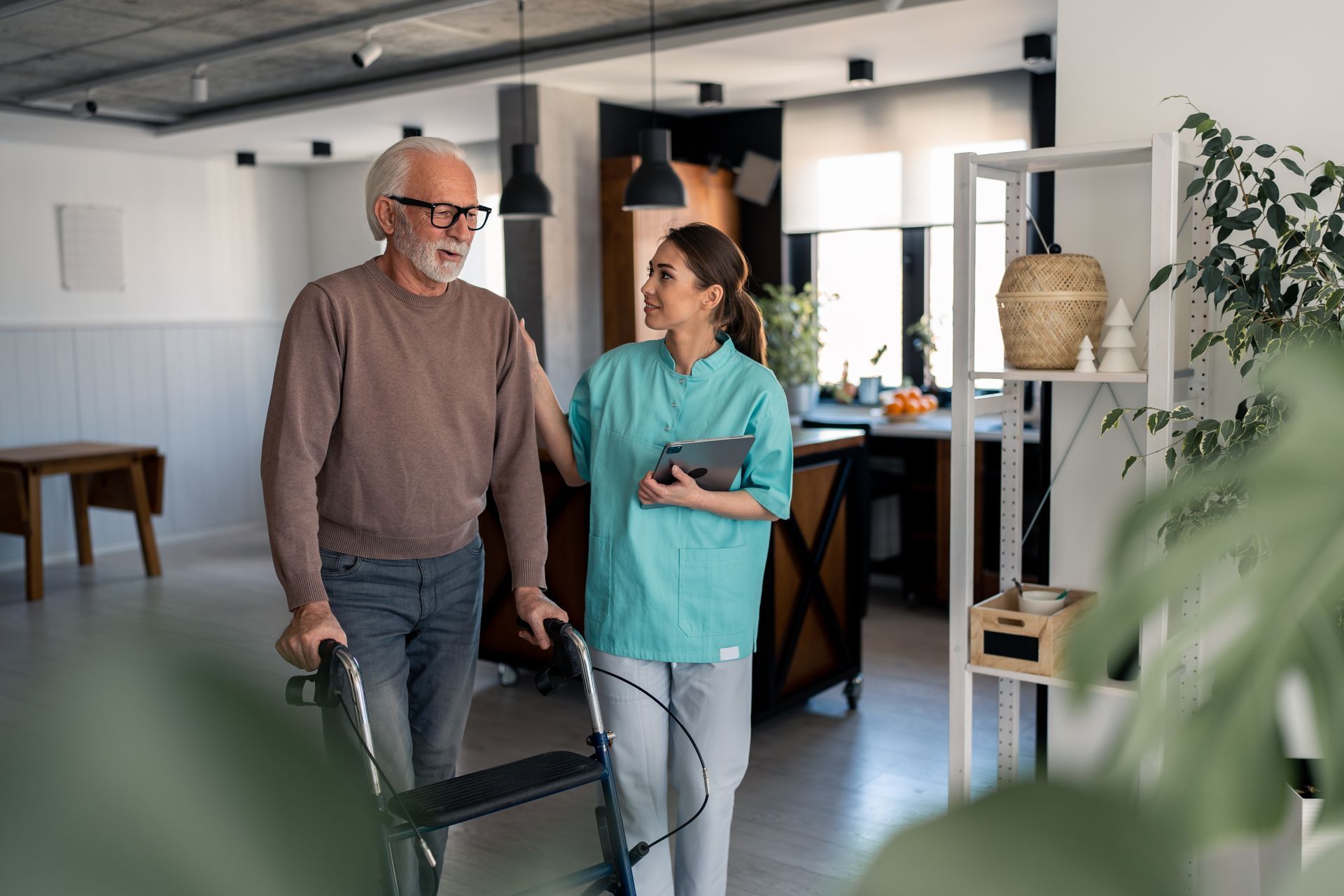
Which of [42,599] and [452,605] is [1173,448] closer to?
[452,605]

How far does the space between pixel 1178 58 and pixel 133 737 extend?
2739 millimetres

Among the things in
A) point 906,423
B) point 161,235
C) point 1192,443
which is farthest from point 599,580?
point 161,235

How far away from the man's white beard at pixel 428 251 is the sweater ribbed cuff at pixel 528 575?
54 centimetres

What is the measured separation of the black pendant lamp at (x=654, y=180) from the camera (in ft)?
17.1

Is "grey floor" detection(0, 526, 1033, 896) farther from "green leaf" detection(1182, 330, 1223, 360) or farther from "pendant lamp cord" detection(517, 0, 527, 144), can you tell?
"pendant lamp cord" detection(517, 0, 527, 144)

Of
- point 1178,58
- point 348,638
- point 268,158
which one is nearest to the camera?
point 348,638

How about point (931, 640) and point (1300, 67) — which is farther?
point (931, 640)

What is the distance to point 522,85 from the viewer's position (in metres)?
6.12

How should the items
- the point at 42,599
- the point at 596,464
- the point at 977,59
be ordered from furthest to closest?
the point at 42,599 < the point at 977,59 < the point at 596,464

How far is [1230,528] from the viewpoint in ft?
0.63

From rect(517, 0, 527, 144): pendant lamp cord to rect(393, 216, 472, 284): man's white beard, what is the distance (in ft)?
12.0

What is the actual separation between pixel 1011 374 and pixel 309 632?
5.26 feet

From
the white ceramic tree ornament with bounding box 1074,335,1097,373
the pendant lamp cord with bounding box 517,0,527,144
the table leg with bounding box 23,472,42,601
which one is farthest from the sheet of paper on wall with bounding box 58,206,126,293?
the white ceramic tree ornament with bounding box 1074,335,1097,373

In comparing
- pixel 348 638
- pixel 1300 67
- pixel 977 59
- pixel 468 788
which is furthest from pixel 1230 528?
pixel 977 59
